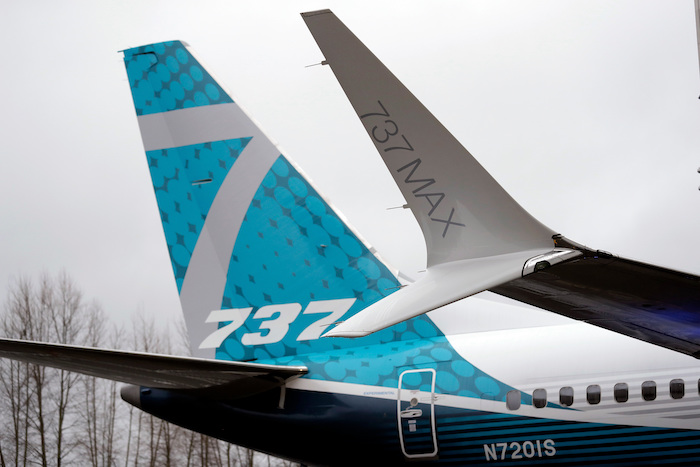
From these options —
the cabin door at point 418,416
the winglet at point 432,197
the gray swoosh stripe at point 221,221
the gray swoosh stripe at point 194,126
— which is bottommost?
the cabin door at point 418,416

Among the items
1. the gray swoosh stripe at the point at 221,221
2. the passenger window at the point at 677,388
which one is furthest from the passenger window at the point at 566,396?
the gray swoosh stripe at the point at 221,221

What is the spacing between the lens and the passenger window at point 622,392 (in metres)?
7.54

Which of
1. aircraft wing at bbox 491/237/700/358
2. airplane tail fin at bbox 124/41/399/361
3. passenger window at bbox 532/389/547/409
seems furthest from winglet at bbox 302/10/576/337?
airplane tail fin at bbox 124/41/399/361

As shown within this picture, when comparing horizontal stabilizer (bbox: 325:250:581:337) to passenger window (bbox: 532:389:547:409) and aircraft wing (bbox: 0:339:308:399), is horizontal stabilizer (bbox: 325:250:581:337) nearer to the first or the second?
passenger window (bbox: 532:389:547:409)

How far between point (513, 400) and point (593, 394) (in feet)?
2.41

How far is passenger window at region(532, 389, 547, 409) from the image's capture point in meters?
7.83

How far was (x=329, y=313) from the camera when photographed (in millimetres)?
9688

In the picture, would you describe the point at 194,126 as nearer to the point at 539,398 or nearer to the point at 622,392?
the point at 539,398

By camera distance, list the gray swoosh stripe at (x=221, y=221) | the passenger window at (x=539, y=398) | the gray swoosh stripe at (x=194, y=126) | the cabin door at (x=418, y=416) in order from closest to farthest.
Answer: the passenger window at (x=539, y=398)
the cabin door at (x=418, y=416)
the gray swoosh stripe at (x=221, y=221)
the gray swoosh stripe at (x=194, y=126)

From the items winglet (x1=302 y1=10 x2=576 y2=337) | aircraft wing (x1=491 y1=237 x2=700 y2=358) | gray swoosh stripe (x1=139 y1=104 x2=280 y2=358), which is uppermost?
gray swoosh stripe (x1=139 y1=104 x2=280 y2=358)

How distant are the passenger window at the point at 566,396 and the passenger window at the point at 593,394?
143 millimetres

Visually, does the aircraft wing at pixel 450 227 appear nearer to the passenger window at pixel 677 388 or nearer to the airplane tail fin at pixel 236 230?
the passenger window at pixel 677 388

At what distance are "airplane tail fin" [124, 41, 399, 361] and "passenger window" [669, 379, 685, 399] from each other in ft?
10.7

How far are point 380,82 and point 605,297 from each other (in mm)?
1894
